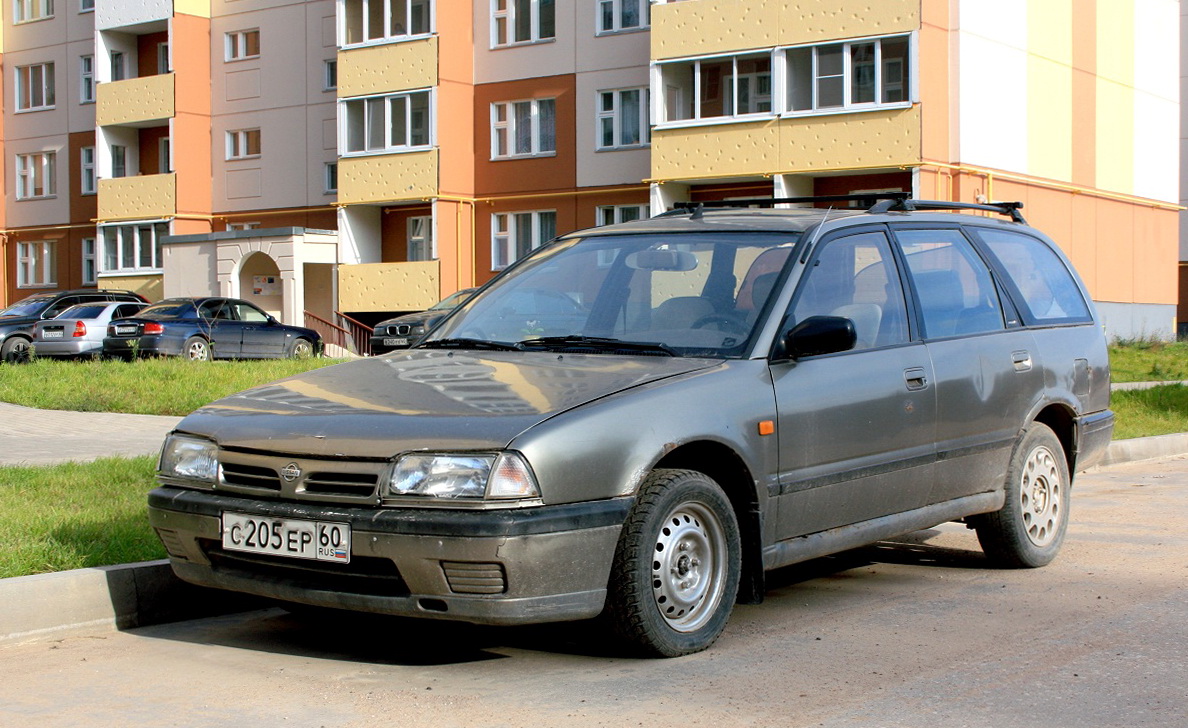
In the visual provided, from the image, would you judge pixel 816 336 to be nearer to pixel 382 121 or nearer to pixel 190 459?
pixel 190 459

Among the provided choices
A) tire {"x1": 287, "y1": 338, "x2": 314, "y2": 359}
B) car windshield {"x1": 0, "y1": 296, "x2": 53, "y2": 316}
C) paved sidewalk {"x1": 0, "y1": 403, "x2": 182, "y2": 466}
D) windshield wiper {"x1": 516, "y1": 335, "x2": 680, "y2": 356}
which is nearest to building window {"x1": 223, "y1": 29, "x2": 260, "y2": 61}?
car windshield {"x1": 0, "y1": 296, "x2": 53, "y2": 316}

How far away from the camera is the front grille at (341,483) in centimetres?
509

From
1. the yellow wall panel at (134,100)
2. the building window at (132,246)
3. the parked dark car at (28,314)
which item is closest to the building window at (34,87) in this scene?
the yellow wall panel at (134,100)

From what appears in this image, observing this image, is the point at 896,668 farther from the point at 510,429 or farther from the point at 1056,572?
the point at 1056,572

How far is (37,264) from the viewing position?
155ft

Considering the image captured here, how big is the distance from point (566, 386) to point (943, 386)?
2210mm

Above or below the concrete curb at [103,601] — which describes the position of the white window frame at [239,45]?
above

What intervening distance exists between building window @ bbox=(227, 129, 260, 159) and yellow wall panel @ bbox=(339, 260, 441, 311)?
21.5 feet

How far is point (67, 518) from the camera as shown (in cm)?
752

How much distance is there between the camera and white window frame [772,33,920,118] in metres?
29.0

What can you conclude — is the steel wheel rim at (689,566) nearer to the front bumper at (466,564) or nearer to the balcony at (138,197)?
the front bumper at (466,564)

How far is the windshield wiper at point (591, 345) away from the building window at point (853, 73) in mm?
24601

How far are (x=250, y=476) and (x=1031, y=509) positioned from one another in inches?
166

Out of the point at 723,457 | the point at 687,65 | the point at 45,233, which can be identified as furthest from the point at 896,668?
the point at 45,233
